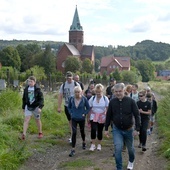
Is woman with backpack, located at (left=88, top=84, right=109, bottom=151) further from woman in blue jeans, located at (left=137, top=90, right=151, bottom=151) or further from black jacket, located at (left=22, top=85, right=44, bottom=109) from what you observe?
Answer: black jacket, located at (left=22, top=85, right=44, bottom=109)

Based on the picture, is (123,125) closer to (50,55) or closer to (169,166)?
(169,166)

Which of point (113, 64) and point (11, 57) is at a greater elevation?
point (11, 57)

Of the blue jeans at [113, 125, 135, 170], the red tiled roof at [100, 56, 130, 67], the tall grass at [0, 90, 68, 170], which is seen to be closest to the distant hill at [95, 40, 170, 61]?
the red tiled roof at [100, 56, 130, 67]

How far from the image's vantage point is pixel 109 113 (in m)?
6.89

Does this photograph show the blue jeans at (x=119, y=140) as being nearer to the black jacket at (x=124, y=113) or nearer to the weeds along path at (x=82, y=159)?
the black jacket at (x=124, y=113)

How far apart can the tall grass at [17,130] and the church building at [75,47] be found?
8583cm

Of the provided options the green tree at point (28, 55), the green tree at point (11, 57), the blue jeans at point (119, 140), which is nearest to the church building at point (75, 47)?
the green tree at point (28, 55)

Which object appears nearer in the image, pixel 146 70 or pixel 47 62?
pixel 47 62

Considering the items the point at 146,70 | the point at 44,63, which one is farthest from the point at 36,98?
the point at 146,70

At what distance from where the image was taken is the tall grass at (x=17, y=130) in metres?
7.47

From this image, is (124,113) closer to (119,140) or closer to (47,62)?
(119,140)

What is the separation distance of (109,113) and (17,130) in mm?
4395

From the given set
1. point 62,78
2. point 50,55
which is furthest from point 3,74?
point 50,55

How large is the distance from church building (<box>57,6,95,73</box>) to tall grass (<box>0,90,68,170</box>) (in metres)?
85.8
